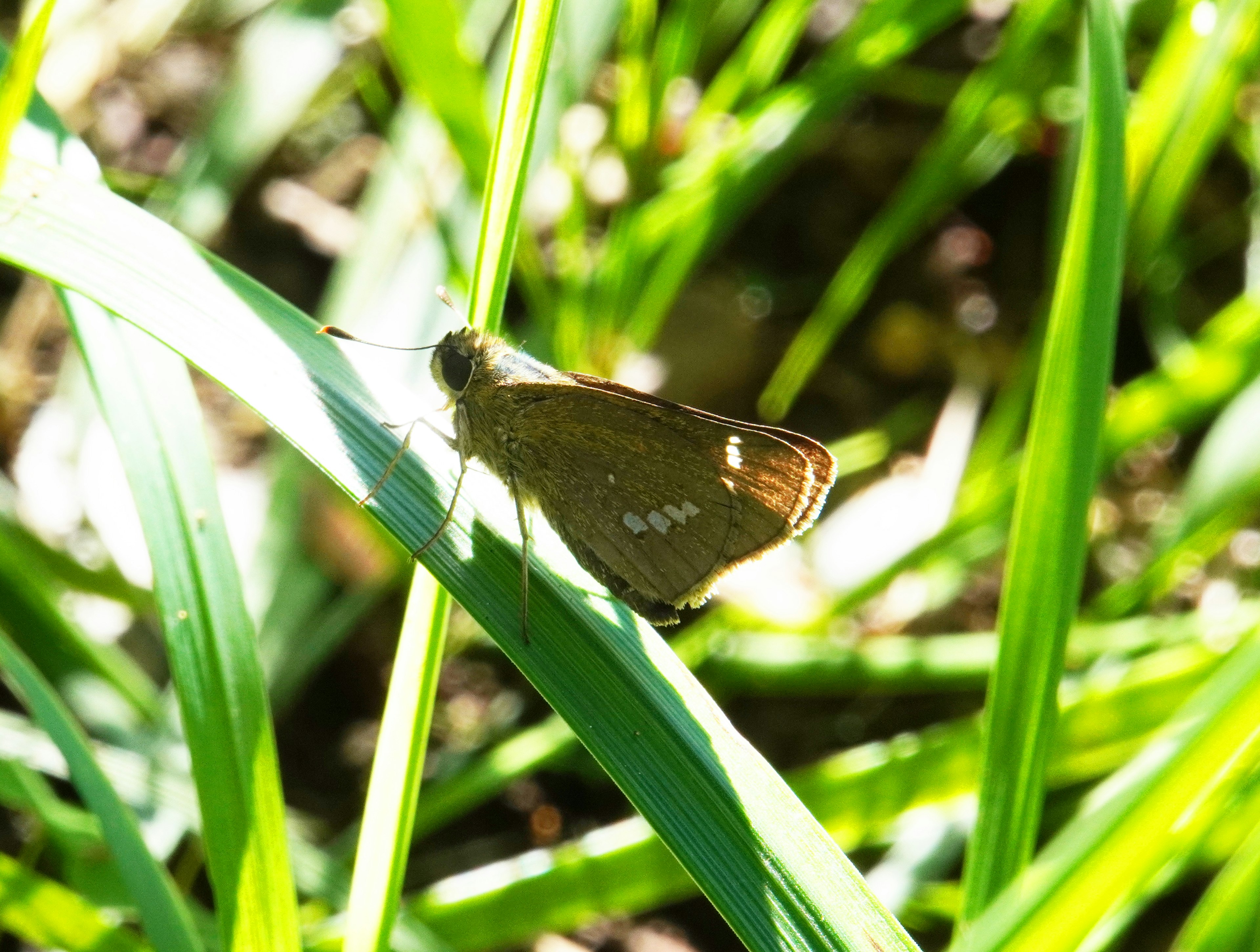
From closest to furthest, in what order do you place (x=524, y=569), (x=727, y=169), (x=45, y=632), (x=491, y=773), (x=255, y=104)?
(x=524, y=569), (x=45, y=632), (x=491, y=773), (x=727, y=169), (x=255, y=104)

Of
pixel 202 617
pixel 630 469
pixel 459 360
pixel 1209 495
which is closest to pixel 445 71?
pixel 459 360

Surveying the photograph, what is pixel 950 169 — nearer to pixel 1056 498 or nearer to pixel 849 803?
pixel 1056 498

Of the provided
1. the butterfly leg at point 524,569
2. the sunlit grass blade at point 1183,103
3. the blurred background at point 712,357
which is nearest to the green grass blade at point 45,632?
the blurred background at point 712,357

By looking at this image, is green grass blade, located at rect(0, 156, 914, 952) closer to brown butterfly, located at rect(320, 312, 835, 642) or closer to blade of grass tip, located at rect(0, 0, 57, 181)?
brown butterfly, located at rect(320, 312, 835, 642)

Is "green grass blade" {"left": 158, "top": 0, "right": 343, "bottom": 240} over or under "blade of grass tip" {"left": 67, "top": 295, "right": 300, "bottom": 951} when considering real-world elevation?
over

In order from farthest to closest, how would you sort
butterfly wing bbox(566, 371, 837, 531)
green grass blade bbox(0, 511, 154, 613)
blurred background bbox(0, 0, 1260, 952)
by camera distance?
green grass blade bbox(0, 511, 154, 613)
blurred background bbox(0, 0, 1260, 952)
butterfly wing bbox(566, 371, 837, 531)

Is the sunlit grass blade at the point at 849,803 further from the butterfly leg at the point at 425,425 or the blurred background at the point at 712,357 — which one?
the butterfly leg at the point at 425,425

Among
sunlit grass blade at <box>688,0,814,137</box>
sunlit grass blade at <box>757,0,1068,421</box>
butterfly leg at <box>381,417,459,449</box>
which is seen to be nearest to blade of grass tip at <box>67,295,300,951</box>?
butterfly leg at <box>381,417,459,449</box>
